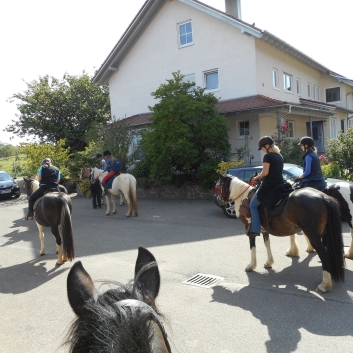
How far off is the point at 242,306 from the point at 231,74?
52.8 ft

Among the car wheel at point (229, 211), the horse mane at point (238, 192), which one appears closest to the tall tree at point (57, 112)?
the car wheel at point (229, 211)

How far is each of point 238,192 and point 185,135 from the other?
26.9 feet

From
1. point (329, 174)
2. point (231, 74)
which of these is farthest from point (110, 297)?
point (231, 74)

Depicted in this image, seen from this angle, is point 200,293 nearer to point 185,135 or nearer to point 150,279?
point 150,279

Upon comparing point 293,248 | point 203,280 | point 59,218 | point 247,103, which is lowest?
point 203,280

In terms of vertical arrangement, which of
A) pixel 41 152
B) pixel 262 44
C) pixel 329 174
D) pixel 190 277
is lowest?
pixel 190 277

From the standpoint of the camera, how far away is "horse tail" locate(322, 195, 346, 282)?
5.05 m

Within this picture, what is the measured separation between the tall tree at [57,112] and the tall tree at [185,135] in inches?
575

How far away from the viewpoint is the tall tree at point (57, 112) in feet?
94.8

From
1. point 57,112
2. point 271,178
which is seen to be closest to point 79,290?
point 271,178

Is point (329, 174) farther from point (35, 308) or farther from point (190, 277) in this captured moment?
point (35, 308)

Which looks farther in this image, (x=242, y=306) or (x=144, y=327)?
(x=242, y=306)

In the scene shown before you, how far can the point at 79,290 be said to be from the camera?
1.83 m

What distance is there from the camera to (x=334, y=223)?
16.8ft
